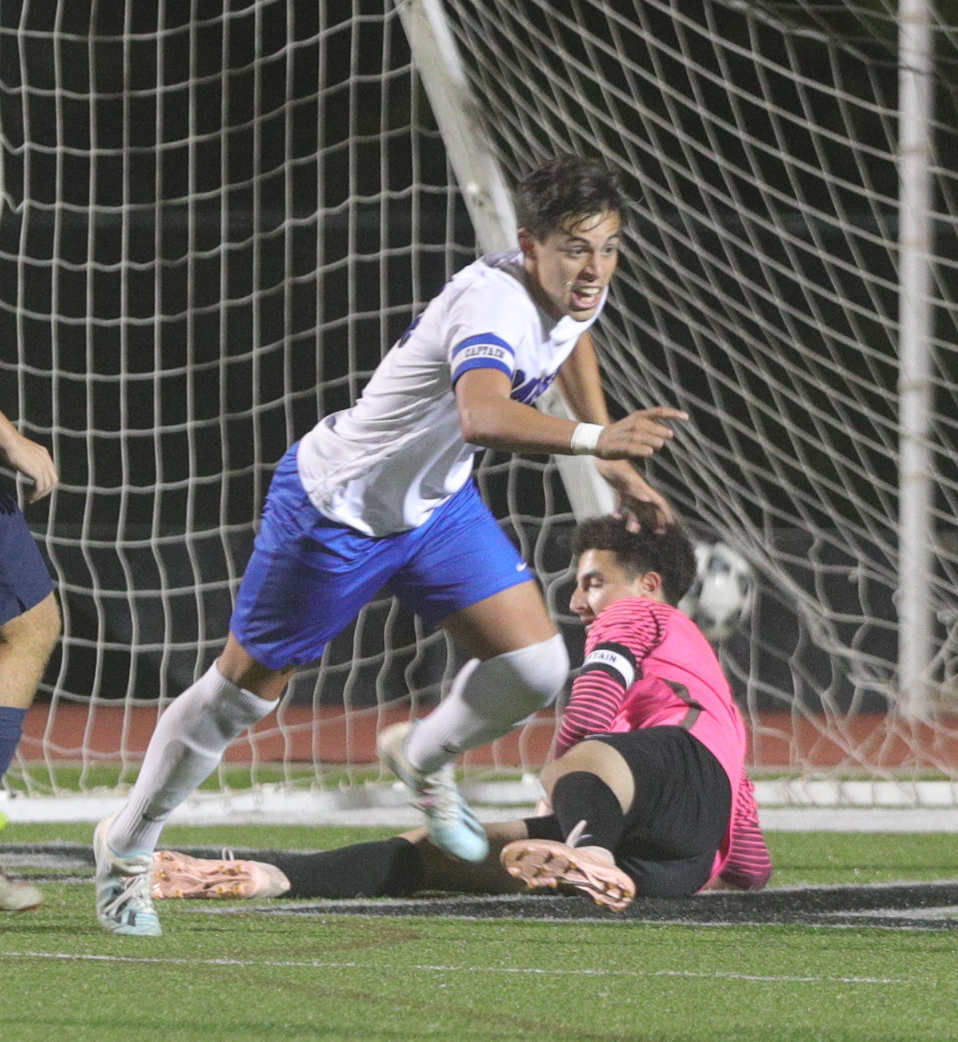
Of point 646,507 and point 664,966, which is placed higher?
point 646,507

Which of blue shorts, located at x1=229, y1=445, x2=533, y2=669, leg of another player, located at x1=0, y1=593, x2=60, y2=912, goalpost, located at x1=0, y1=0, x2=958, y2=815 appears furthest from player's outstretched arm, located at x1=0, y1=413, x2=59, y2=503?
goalpost, located at x1=0, y1=0, x2=958, y2=815

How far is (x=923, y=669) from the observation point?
7535 millimetres

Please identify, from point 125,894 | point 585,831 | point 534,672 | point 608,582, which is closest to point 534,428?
point 534,672

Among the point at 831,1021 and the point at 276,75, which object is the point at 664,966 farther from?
the point at 276,75

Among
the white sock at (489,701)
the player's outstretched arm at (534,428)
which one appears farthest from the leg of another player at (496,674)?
the player's outstretched arm at (534,428)

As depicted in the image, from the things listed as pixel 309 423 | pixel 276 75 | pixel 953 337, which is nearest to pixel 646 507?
pixel 953 337

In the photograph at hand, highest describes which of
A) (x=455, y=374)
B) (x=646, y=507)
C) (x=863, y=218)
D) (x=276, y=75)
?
(x=276, y=75)

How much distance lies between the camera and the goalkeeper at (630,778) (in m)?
4.11

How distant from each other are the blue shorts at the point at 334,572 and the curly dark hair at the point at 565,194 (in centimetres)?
58

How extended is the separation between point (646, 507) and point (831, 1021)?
4.20 ft

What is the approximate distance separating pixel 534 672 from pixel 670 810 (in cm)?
59

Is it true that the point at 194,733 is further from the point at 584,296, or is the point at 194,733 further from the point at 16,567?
the point at 584,296

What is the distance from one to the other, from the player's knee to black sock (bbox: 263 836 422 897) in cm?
76

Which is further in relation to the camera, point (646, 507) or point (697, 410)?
point (697, 410)
